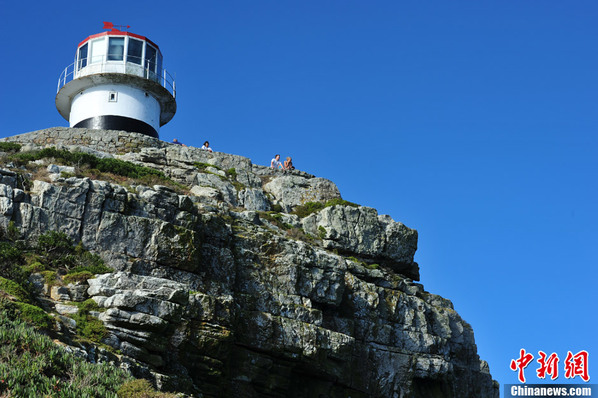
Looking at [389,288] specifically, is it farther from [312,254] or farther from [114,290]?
[114,290]

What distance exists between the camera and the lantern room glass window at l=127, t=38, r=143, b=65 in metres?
40.6

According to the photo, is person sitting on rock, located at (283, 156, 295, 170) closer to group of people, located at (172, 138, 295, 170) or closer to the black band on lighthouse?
group of people, located at (172, 138, 295, 170)

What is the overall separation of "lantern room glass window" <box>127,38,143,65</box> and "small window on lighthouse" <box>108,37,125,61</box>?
0.38m

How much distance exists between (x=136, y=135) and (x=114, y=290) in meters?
15.5

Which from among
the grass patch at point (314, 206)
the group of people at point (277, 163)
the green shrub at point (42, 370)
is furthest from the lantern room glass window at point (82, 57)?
the green shrub at point (42, 370)

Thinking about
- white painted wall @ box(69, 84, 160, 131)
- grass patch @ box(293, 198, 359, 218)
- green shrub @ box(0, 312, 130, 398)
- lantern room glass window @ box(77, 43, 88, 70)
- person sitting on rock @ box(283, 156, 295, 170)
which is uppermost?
lantern room glass window @ box(77, 43, 88, 70)

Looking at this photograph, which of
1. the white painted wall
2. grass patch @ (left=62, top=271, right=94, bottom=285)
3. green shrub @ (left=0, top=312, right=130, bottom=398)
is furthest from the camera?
the white painted wall

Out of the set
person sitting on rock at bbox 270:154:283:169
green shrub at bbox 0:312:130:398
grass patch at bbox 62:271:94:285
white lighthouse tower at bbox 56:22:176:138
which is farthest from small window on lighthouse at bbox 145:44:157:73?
green shrub at bbox 0:312:130:398

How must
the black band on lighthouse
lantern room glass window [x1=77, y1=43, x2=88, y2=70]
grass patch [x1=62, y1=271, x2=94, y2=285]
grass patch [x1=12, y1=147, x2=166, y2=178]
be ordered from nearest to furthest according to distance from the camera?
1. grass patch [x1=62, y1=271, x2=94, y2=285]
2. grass patch [x1=12, y1=147, x2=166, y2=178]
3. the black band on lighthouse
4. lantern room glass window [x1=77, y1=43, x2=88, y2=70]

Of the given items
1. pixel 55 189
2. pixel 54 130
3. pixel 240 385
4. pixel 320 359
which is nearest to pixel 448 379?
Answer: pixel 320 359

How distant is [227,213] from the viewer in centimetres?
2809

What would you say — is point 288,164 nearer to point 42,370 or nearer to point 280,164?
point 280,164

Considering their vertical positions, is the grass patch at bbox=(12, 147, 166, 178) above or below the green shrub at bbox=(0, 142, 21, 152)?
below

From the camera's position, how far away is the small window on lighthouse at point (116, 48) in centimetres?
4038
